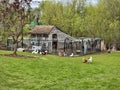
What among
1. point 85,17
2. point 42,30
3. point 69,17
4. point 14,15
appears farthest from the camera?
point 69,17

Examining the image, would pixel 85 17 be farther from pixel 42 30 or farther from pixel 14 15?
pixel 14 15

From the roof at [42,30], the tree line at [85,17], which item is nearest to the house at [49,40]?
the roof at [42,30]

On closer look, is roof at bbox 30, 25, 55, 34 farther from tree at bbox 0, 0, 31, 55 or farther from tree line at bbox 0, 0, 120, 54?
→ tree at bbox 0, 0, 31, 55

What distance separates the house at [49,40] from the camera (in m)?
41.4

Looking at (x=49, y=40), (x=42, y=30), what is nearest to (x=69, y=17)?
(x=42, y=30)

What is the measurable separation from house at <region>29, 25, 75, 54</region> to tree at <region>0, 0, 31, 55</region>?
9969 millimetres

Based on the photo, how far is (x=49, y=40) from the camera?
4206 cm

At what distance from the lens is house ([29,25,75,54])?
136 feet

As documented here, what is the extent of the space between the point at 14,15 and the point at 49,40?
40.0 feet

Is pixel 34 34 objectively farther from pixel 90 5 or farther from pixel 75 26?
pixel 90 5

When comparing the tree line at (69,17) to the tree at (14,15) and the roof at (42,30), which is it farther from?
the roof at (42,30)

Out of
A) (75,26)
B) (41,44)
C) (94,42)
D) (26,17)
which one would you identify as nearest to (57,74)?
(26,17)

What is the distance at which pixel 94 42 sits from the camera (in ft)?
148

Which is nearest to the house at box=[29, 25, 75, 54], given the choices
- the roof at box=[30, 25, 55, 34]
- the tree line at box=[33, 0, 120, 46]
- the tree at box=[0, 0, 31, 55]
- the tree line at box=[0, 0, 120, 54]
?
the roof at box=[30, 25, 55, 34]
